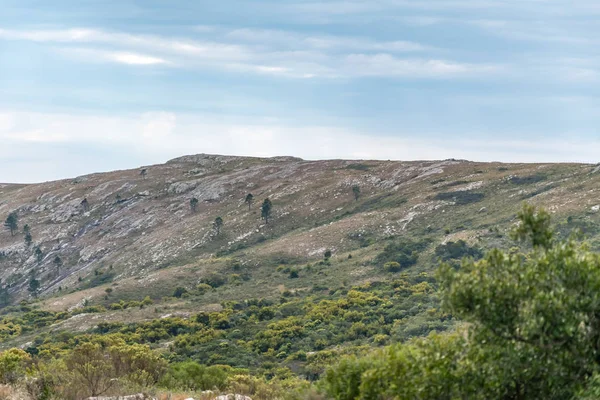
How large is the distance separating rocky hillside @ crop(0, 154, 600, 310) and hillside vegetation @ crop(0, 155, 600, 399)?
53 centimetres

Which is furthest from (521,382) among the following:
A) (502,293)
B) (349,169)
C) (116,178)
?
(116,178)

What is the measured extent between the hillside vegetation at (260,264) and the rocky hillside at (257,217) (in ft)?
1.73

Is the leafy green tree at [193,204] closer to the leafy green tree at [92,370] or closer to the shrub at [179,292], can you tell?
A: the shrub at [179,292]

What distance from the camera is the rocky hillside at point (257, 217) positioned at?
89125 mm

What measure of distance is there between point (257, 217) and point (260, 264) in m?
29.3

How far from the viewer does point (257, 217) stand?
12444cm

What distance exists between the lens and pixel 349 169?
156m

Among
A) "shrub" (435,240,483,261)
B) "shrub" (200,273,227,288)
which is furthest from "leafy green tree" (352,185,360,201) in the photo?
"shrub" (435,240,483,261)

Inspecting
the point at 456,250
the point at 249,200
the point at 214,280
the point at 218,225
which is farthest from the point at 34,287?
the point at 456,250

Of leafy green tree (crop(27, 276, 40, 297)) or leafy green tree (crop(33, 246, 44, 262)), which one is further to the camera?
leafy green tree (crop(33, 246, 44, 262))

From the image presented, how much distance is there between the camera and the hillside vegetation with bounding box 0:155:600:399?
38688 millimetres

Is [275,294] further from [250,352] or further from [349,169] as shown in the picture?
[349,169]

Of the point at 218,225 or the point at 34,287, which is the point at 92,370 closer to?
the point at 218,225

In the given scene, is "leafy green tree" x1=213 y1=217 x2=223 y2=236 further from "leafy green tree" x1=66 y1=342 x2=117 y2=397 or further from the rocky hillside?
"leafy green tree" x1=66 y1=342 x2=117 y2=397
